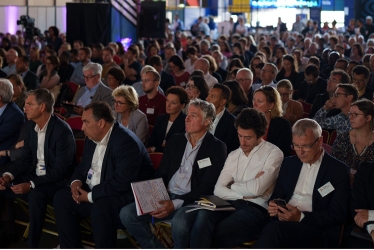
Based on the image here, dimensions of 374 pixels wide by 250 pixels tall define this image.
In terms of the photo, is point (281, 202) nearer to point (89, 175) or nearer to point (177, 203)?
point (177, 203)

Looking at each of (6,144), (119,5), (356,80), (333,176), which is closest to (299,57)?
(356,80)

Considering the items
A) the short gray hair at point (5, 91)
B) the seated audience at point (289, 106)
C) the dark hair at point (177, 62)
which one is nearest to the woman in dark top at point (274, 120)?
the seated audience at point (289, 106)

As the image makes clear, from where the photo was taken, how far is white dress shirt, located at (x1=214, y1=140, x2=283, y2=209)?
4.60 meters

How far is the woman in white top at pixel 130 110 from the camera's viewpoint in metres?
6.39

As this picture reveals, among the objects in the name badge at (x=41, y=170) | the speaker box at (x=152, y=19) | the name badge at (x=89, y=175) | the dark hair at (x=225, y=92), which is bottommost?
the name badge at (x=41, y=170)

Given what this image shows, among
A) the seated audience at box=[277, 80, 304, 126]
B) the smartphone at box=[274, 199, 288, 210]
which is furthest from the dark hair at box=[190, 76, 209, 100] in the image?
the smartphone at box=[274, 199, 288, 210]

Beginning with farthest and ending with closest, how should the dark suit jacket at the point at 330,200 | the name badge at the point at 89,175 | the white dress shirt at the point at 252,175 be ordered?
the name badge at the point at 89,175 < the white dress shirt at the point at 252,175 < the dark suit jacket at the point at 330,200

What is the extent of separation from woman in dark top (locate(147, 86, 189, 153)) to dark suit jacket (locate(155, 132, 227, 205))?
111 centimetres

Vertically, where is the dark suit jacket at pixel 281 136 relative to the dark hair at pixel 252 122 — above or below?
below

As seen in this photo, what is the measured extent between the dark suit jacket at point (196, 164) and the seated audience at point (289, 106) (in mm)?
2255

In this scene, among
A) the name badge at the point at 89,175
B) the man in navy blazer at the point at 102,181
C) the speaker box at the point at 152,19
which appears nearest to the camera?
the man in navy blazer at the point at 102,181

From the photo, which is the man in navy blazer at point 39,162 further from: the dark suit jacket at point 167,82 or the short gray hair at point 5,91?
the dark suit jacket at point 167,82

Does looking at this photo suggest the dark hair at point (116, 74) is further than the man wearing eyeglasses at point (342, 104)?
Yes

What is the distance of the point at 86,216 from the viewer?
5.07 metres
